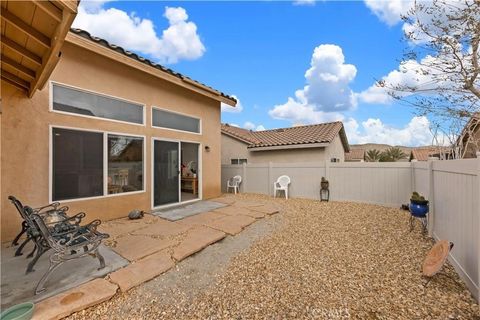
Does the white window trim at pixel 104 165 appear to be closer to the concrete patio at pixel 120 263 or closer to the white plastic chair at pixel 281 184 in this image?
the concrete patio at pixel 120 263

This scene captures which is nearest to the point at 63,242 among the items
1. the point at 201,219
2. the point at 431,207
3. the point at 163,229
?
the point at 163,229

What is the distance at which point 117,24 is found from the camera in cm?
699

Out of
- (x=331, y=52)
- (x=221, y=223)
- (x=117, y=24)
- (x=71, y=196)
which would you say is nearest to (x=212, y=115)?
(x=117, y=24)

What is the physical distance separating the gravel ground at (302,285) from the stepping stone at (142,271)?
0.37 ft

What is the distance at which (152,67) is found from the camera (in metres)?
6.29

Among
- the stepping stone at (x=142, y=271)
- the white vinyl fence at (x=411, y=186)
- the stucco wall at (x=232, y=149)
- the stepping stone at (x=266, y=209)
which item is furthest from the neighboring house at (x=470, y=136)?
the stucco wall at (x=232, y=149)

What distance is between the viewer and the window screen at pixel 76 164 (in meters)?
4.81

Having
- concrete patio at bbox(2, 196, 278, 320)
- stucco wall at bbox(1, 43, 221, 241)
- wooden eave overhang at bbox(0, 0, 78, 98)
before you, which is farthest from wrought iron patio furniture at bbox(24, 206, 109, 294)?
wooden eave overhang at bbox(0, 0, 78, 98)

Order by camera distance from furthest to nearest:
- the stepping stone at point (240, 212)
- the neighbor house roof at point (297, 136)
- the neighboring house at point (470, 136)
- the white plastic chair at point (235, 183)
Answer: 1. the neighbor house roof at point (297, 136)
2. the white plastic chair at point (235, 183)
3. the stepping stone at point (240, 212)
4. the neighboring house at point (470, 136)

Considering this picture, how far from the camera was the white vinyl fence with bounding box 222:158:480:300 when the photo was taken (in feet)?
9.04

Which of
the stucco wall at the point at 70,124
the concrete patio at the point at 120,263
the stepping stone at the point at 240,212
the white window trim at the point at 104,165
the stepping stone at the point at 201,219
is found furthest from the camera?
the stepping stone at the point at 240,212

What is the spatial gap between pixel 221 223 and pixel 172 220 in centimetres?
127

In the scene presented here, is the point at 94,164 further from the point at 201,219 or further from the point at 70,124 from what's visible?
the point at 201,219

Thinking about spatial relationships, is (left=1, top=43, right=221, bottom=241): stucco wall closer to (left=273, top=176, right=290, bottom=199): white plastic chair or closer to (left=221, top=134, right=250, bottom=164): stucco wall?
(left=273, top=176, right=290, bottom=199): white plastic chair
